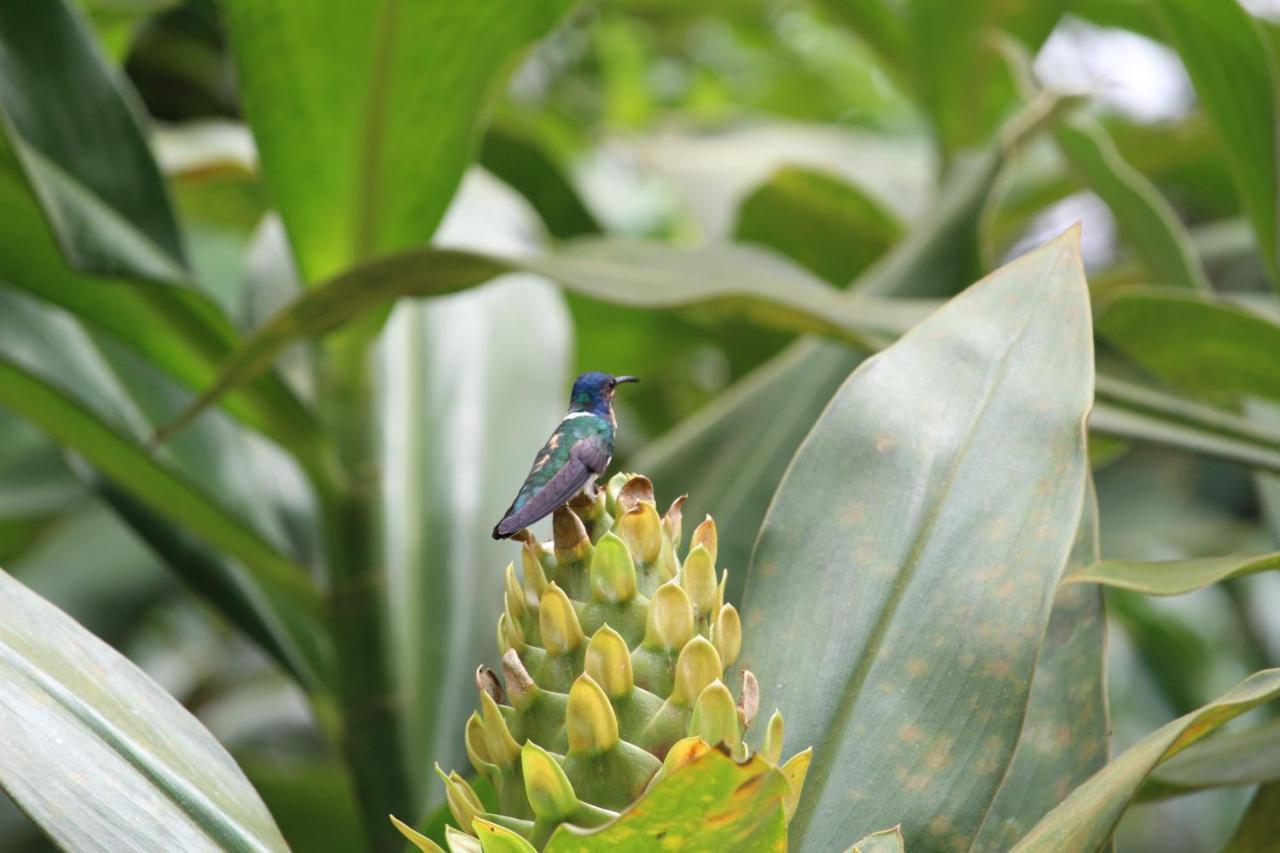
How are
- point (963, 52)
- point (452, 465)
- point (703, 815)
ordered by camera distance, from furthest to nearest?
point (963, 52) → point (452, 465) → point (703, 815)

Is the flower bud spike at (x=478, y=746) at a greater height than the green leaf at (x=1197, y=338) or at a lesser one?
lesser

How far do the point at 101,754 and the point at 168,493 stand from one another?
376 mm

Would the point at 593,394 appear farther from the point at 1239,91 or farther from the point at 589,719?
the point at 1239,91

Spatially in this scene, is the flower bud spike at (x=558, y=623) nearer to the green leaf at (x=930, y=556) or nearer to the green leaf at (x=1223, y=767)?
the green leaf at (x=930, y=556)

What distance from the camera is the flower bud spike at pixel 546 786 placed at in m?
0.40

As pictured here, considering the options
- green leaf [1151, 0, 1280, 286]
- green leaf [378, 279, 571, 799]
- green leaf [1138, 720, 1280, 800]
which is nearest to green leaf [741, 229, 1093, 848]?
green leaf [1138, 720, 1280, 800]

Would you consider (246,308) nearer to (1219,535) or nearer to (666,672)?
(666,672)

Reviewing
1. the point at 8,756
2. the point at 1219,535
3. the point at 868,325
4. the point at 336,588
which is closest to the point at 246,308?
the point at 336,588

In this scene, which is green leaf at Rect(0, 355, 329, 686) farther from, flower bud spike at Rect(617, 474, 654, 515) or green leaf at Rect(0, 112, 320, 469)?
flower bud spike at Rect(617, 474, 654, 515)

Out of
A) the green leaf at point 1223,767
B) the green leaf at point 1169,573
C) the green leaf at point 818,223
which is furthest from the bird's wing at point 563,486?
the green leaf at point 818,223

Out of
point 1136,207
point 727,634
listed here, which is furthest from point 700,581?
point 1136,207

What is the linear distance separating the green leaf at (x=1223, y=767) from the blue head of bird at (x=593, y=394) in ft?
1.05

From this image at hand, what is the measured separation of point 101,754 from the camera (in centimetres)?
43

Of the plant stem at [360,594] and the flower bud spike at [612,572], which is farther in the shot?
the plant stem at [360,594]
